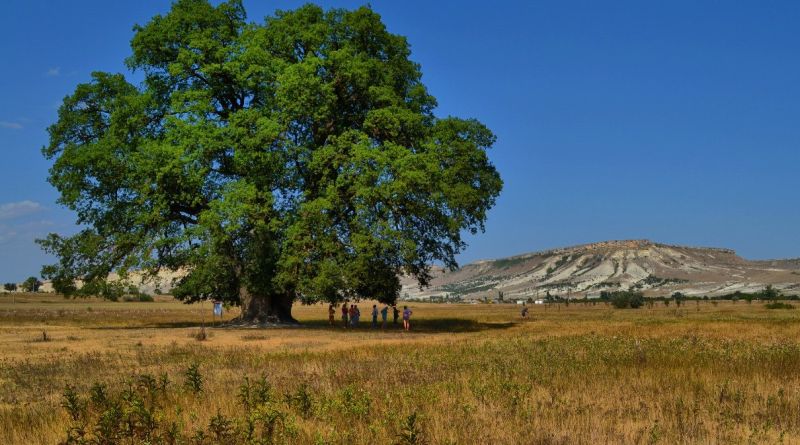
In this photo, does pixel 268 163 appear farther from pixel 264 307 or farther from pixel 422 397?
pixel 422 397

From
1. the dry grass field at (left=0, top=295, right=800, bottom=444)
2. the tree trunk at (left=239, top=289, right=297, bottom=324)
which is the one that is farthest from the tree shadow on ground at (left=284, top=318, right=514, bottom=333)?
the dry grass field at (left=0, top=295, right=800, bottom=444)

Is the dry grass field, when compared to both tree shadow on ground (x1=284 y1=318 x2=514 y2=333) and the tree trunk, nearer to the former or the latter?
tree shadow on ground (x1=284 y1=318 x2=514 y2=333)

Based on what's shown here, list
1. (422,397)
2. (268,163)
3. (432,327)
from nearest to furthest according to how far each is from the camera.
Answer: (422,397)
(268,163)
(432,327)

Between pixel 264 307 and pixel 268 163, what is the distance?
380 inches

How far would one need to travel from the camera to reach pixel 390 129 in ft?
138

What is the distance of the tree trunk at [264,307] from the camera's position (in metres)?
45.6

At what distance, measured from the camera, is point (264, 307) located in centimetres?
4581

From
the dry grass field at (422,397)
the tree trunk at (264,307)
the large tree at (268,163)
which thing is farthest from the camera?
the tree trunk at (264,307)

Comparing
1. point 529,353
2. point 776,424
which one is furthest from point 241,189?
point 776,424

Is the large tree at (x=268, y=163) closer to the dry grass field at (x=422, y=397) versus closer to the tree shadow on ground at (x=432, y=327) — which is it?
the tree shadow on ground at (x=432, y=327)

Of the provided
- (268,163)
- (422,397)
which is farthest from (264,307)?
(422,397)

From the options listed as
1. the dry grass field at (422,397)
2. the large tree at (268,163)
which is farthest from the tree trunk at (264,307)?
the dry grass field at (422,397)

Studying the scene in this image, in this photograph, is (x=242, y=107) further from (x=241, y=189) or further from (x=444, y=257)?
(x=444, y=257)

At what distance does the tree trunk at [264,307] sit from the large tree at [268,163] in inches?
3.5
